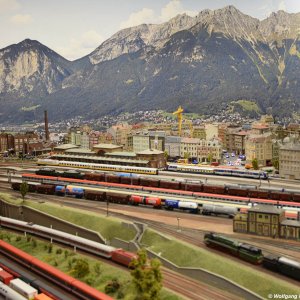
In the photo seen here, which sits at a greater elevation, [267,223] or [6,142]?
[6,142]

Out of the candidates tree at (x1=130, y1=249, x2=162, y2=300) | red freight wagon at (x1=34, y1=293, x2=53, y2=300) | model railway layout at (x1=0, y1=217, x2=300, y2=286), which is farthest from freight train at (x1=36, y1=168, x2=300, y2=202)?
red freight wagon at (x1=34, y1=293, x2=53, y2=300)

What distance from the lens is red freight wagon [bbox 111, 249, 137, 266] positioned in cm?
5478

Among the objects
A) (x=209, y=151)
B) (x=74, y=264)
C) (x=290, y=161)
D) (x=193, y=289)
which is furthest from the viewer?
(x=209, y=151)

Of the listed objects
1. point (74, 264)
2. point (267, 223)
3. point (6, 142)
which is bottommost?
point (74, 264)

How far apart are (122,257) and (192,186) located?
125ft

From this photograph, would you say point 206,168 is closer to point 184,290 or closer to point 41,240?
point 41,240

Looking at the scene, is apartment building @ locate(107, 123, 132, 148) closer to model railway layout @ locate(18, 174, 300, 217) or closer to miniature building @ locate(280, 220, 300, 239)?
model railway layout @ locate(18, 174, 300, 217)

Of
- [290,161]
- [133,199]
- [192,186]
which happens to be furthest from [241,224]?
[290,161]

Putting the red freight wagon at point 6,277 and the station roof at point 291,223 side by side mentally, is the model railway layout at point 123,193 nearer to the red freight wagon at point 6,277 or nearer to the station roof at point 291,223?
the station roof at point 291,223

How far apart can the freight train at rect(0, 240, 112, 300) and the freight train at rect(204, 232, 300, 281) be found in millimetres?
18391

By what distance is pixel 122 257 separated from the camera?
183ft

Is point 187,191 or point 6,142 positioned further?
point 6,142

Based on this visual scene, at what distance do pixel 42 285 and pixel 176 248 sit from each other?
18.7m

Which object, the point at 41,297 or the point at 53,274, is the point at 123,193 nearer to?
the point at 53,274
